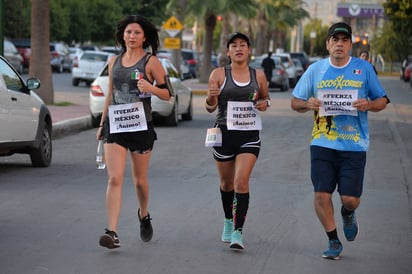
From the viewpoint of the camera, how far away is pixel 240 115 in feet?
26.3

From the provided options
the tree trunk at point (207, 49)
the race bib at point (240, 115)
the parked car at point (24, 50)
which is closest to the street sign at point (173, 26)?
the tree trunk at point (207, 49)

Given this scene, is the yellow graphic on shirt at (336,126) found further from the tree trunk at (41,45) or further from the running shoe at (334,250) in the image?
the tree trunk at (41,45)

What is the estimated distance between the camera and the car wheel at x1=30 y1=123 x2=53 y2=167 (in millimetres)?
13680

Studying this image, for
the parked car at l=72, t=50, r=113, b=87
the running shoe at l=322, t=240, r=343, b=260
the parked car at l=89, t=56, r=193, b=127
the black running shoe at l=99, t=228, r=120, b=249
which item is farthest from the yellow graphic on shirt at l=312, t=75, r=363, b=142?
the parked car at l=72, t=50, r=113, b=87

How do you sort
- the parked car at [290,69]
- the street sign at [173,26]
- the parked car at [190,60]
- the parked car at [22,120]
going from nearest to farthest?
the parked car at [22,120]
the street sign at [173,26]
the parked car at [290,69]
the parked car at [190,60]

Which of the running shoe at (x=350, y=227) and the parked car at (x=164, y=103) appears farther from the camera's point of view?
the parked car at (x=164, y=103)

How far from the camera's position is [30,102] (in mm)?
13602

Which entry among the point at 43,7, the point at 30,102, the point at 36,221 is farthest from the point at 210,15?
the point at 36,221

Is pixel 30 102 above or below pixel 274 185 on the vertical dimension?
above

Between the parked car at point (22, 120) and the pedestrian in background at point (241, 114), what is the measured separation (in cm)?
515

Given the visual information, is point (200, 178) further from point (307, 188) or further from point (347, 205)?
point (347, 205)

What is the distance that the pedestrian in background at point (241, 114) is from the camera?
802 centimetres

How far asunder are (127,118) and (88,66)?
33.3 m

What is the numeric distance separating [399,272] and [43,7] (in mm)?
18666
